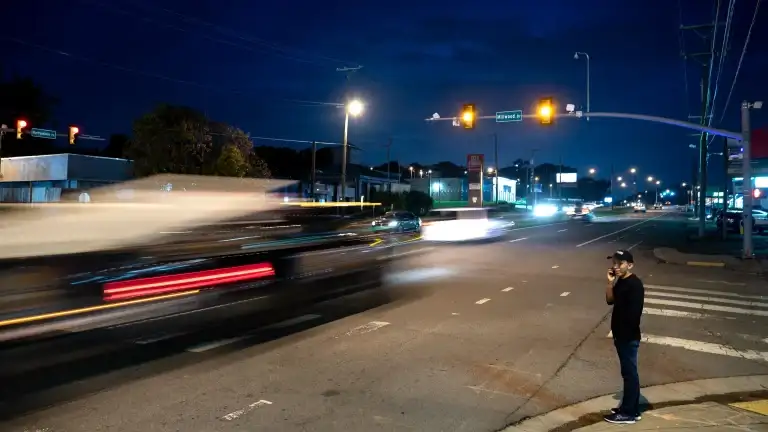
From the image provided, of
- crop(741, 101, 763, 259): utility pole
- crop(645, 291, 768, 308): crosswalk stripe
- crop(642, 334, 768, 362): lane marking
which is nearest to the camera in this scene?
crop(642, 334, 768, 362): lane marking

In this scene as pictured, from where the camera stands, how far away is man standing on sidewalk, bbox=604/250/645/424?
556 cm

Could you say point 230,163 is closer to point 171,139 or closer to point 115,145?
point 171,139

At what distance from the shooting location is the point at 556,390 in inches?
261

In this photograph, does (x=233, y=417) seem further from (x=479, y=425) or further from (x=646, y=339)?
(x=646, y=339)

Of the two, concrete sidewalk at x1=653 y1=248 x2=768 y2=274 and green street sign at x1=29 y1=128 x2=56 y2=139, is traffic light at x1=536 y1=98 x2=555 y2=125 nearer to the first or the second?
concrete sidewalk at x1=653 y1=248 x2=768 y2=274

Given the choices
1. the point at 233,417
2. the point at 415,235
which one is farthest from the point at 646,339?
the point at 415,235

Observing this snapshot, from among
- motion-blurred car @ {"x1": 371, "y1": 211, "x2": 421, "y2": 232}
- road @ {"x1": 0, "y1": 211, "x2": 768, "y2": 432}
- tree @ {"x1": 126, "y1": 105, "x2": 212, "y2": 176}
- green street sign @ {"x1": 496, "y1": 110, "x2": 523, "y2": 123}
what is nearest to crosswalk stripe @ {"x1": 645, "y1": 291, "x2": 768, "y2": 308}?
road @ {"x1": 0, "y1": 211, "x2": 768, "y2": 432}

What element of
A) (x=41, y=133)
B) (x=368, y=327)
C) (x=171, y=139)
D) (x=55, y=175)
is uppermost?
(x=171, y=139)

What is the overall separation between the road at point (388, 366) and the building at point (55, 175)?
46.5m

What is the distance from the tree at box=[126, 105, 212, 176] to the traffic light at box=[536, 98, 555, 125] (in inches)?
1070

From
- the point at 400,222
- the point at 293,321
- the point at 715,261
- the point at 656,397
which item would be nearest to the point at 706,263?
the point at 715,261

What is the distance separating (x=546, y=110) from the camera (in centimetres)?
2442

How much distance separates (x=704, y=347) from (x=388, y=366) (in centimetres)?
485

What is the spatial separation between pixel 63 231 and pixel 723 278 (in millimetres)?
21429
